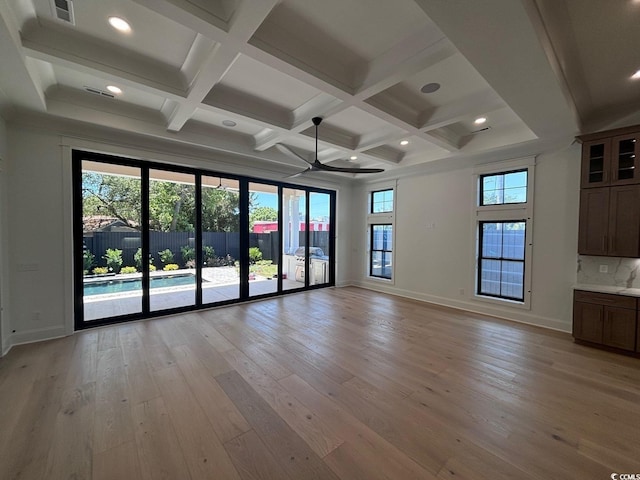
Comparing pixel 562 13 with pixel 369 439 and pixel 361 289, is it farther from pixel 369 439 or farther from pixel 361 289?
pixel 361 289

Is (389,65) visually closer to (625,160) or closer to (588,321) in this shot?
(625,160)

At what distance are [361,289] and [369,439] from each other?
5352mm

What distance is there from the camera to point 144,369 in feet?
9.58

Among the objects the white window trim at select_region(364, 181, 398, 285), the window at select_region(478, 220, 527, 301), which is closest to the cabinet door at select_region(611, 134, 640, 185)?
the window at select_region(478, 220, 527, 301)

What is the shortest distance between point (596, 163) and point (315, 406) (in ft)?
16.2

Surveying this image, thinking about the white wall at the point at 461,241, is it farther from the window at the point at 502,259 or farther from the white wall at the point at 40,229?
the white wall at the point at 40,229

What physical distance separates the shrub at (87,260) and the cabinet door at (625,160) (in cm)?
772

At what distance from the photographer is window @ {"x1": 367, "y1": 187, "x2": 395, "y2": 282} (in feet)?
22.8

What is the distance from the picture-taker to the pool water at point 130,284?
4268mm

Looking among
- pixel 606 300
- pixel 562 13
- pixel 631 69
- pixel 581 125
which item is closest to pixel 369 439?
pixel 562 13

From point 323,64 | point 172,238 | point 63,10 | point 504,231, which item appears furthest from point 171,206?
point 504,231

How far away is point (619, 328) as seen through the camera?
3.38 m

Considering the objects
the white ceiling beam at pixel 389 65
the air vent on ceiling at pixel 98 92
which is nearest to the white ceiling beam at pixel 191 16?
the white ceiling beam at pixel 389 65

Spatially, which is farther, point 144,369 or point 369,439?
point 144,369
